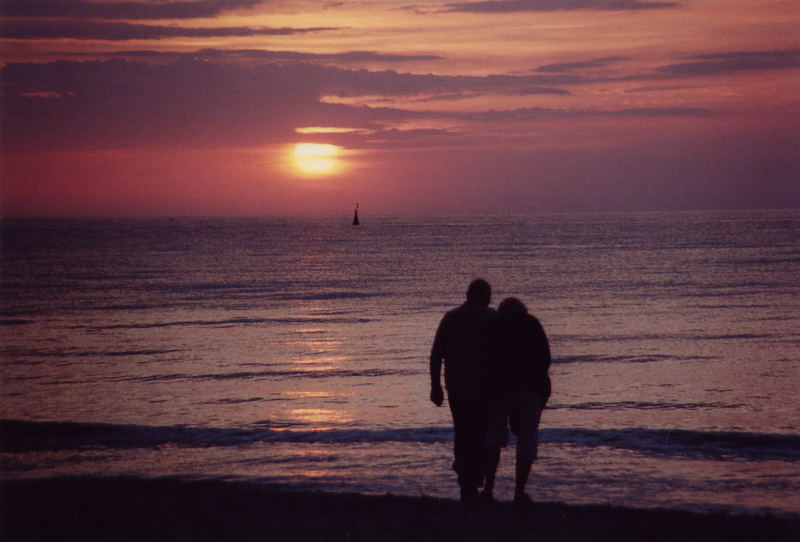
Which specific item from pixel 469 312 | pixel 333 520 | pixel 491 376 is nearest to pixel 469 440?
pixel 491 376

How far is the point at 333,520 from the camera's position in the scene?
22.3ft

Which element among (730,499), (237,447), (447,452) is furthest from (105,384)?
(730,499)

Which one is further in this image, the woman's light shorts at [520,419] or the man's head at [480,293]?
the man's head at [480,293]

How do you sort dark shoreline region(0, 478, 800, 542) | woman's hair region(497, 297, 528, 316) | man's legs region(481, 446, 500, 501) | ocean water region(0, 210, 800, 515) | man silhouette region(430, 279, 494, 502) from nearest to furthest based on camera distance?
dark shoreline region(0, 478, 800, 542) → woman's hair region(497, 297, 528, 316) → man silhouette region(430, 279, 494, 502) → man's legs region(481, 446, 500, 501) → ocean water region(0, 210, 800, 515)

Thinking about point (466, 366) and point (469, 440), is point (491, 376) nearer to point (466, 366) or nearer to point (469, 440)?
point (466, 366)

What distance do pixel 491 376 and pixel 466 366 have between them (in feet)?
0.74

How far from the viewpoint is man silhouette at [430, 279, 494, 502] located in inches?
272

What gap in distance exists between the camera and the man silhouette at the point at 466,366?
6.90m

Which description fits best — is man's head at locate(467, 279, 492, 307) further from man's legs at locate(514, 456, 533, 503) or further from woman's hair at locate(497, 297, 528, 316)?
man's legs at locate(514, 456, 533, 503)

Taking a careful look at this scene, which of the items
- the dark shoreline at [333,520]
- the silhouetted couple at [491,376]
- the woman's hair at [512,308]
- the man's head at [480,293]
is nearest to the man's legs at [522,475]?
the silhouetted couple at [491,376]

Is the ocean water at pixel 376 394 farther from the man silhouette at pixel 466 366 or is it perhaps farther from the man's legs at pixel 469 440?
the man silhouette at pixel 466 366

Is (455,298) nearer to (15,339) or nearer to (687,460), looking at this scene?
(15,339)

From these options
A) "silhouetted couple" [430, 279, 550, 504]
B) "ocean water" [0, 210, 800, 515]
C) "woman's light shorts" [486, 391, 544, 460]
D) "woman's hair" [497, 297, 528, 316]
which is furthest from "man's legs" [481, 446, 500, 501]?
"woman's hair" [497, 297, 528, 316]

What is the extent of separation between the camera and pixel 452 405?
23.0 ft
